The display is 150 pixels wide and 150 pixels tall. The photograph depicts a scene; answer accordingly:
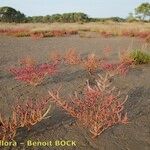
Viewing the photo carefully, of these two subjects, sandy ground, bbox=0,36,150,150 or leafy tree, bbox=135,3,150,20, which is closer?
sandy ground, bbox=0,36,150,150

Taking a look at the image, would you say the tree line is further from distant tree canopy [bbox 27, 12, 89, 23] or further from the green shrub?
the green shrub

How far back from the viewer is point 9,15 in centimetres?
5466

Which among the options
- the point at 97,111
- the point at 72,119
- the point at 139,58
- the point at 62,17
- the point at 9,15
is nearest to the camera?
the point at 97,111

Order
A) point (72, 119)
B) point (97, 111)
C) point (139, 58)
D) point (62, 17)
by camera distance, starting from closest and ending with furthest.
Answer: point (97, 111) → point (72, 119) → point (139, 58) → point (62, 17)

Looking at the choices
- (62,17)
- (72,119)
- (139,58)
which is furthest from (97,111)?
(62,17)

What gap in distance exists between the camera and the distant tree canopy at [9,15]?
5322 centimetres

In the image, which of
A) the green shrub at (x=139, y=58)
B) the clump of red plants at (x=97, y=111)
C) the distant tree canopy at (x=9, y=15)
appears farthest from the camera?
the distant tree canopy at (x=9, y=15)

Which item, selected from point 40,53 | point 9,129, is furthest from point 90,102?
point 40,53

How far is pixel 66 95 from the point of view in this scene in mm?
6426

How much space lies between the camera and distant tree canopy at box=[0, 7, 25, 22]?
53.2m

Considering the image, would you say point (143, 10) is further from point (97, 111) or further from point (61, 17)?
point (97, 111)

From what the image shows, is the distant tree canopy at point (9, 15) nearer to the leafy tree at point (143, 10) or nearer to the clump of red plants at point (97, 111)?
the leafy tree at point (143, 10)

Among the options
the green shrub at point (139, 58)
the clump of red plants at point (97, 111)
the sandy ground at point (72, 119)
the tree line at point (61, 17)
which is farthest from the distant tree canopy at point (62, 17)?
the clump of red plants at point (97, 111)

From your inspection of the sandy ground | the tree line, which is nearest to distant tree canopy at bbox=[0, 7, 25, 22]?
Result: the tree line
